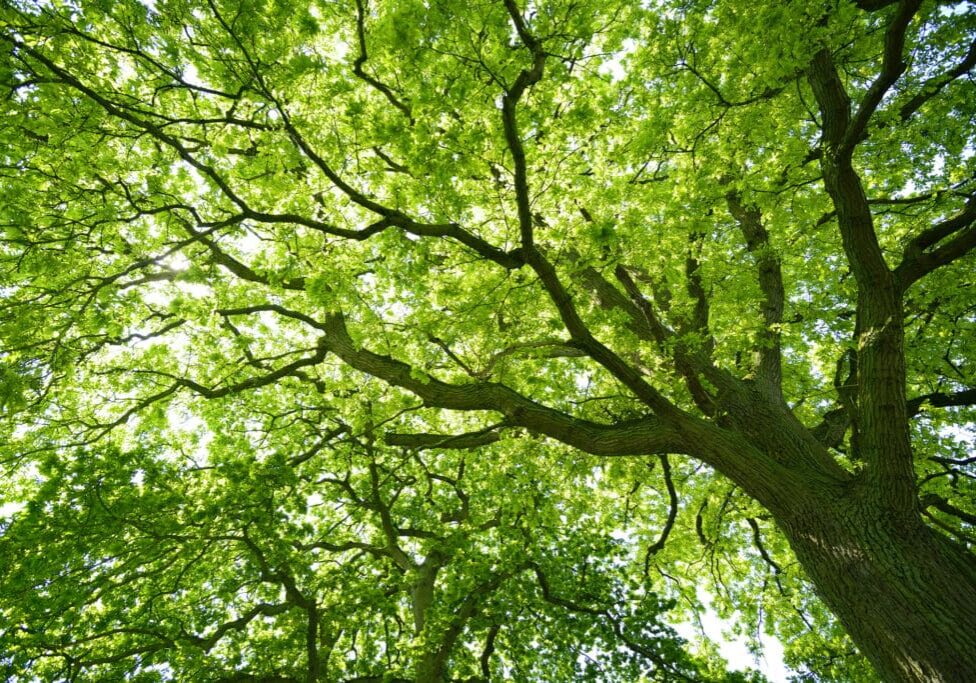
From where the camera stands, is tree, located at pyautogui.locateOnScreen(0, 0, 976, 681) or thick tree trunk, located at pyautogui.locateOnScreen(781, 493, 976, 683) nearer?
thick tree trunk, located at pyautogui.locateOnScreen(781, 493, 976, 683)

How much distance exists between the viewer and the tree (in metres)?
4.90

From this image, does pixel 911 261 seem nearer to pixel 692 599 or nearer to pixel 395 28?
pixel 395 28

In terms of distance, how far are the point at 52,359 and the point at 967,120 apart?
11167mm

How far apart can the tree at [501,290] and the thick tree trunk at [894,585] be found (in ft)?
0.08

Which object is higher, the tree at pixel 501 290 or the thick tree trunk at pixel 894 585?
the tree at pixel 501 290

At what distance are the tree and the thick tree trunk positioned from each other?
24 millimetres

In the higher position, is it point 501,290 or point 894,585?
point 501,290

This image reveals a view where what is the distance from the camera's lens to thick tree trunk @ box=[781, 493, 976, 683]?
402 centimetres

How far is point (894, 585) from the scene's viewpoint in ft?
14.4

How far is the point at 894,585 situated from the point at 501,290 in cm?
474

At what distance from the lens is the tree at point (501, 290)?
193 inches

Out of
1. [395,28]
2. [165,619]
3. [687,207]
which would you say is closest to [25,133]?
[395,28]

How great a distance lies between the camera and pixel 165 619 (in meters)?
7.29

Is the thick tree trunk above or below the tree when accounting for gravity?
below
